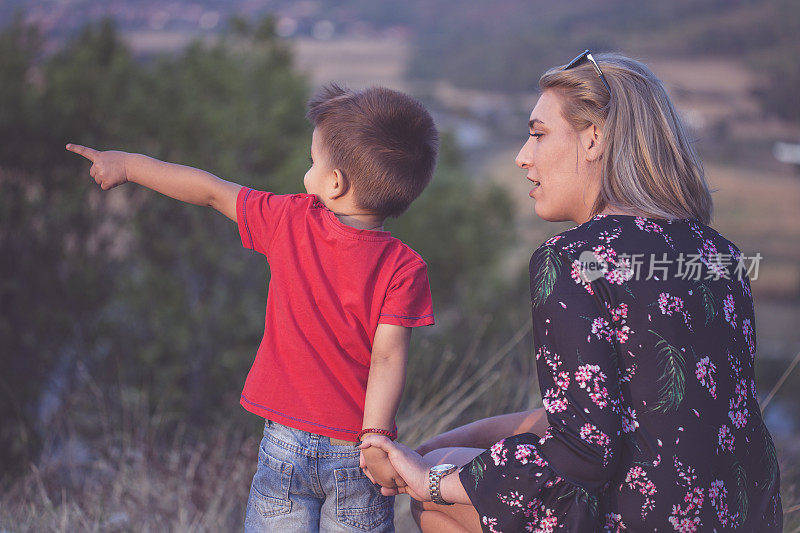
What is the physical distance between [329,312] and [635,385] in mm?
676

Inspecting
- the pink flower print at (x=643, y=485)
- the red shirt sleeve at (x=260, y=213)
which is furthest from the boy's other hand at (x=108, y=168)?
the pink flower print at (x=643, y=485)

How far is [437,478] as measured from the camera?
1632 mm

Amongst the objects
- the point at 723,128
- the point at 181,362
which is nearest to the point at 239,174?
Result: the point at 181,362

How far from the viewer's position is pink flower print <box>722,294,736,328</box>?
157 cm

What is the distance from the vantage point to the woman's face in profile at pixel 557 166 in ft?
5.77

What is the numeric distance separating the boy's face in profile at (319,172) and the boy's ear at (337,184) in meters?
0.01

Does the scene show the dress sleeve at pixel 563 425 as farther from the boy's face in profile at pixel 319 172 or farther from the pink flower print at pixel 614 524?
the boy's face in profile at pixel 319 172

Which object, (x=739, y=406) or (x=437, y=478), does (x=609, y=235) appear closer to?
(x=739, y=406)

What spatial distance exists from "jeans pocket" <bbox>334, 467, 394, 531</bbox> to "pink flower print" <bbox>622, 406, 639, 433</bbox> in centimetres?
61

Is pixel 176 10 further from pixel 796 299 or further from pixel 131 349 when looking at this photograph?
pixel 796 299

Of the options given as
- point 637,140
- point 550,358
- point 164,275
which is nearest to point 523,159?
point 637,140

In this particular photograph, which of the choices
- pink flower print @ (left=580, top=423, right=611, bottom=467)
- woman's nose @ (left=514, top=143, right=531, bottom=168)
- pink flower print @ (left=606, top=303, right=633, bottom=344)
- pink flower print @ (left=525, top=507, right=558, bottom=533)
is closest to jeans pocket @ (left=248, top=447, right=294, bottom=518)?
Answer: pink flower print @ (left=525, top=507, right=558, bottom=533)

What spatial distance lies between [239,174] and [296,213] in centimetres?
477

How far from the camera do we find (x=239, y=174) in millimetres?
6375
